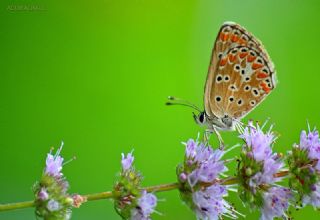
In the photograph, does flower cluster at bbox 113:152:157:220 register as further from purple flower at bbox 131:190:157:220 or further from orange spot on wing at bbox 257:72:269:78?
orange spot on wing at bbox 257:72:269:78

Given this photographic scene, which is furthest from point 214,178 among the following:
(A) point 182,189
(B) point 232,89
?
(B) point 232,89

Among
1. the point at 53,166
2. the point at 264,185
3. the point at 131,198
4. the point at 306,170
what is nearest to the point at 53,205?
the point at 53,166

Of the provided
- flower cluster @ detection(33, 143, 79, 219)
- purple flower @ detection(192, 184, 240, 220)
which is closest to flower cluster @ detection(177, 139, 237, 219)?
purple flower @ detection(192, 184, 240, 220)

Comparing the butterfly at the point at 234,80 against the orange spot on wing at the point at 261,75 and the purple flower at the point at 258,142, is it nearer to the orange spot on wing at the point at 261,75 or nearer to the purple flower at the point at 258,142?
the orange spot on wing at the point at 261,75

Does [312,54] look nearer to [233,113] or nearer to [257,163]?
[233,113]

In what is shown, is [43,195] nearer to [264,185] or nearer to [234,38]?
[264,185]

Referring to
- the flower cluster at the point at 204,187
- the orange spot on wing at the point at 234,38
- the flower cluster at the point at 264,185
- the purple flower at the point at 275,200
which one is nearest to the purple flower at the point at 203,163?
the flower cluster at the point at 204,187
